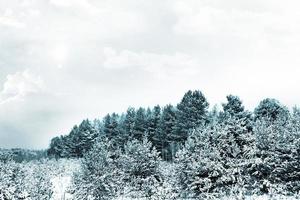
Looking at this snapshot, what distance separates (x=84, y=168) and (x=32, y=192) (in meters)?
4.36

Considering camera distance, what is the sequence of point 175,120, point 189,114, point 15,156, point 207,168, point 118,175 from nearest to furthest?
1. point 207,168
2. point 118,175
3. point 189,114
4. point 175,120
5. point 15,156

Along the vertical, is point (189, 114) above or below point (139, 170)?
above

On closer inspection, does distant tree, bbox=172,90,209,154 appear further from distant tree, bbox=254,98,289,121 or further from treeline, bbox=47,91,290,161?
distant tree, bbox=254,98,289,121

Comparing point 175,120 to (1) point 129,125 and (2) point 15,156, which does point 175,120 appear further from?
(2) point 15,156

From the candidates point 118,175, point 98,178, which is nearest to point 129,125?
point 118,175

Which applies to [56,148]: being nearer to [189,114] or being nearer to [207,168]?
[189,114]

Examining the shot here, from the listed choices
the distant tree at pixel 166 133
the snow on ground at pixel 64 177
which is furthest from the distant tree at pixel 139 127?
the snow on ground at pixel 64 177

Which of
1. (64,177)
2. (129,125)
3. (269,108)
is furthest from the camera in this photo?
(129,125)

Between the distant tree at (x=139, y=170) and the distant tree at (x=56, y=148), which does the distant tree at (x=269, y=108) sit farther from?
the distant tree at (x=56, y=148)

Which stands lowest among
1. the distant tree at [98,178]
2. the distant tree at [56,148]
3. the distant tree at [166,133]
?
the distant tree at [98,178]

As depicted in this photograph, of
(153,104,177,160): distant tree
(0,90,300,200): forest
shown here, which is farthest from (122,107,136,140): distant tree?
(0,90,300,200): forest

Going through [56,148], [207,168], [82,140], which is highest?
[56,148]

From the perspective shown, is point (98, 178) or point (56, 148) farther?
point (56, 148)

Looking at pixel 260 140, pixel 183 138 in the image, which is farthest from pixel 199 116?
pixel 260 140
